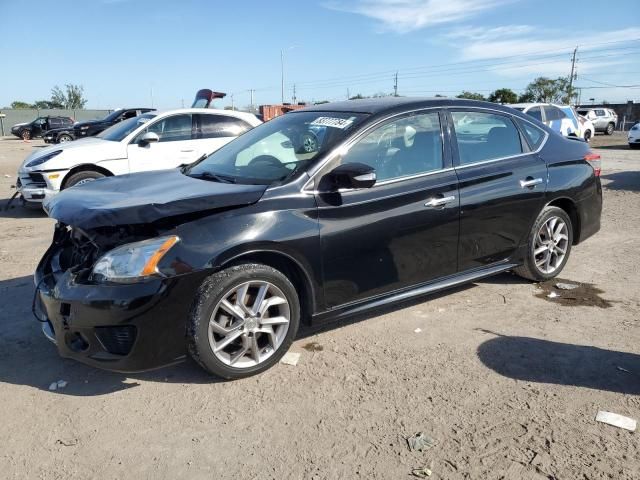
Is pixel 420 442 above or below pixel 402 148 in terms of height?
below

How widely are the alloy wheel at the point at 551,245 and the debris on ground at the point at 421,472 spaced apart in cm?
288

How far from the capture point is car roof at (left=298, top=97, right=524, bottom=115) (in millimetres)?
4059

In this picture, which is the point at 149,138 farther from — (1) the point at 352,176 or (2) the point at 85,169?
(1) the point at 352,176

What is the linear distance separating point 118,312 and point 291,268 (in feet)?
3.61

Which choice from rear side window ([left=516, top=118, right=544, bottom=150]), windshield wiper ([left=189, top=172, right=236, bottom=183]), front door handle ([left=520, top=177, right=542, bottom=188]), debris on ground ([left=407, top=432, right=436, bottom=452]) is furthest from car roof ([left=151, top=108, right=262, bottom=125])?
debris on ground ([left=407, top=432, right=436, bottom=452])

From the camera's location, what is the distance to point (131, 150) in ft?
28.6

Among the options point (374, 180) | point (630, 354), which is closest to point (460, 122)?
point (374, 180)

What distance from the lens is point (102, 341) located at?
3.05 metres

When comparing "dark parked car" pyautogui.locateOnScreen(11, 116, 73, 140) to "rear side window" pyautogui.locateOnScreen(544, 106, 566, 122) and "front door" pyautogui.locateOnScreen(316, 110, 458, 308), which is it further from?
"front door" pyautogui.locateOnScreen(316, 110, 458, 308)

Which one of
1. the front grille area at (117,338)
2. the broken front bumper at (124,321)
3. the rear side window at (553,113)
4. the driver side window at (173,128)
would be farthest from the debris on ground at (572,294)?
the rear side window at (553,113)

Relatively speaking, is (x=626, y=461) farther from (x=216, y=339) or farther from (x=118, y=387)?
(x=118, y=387)

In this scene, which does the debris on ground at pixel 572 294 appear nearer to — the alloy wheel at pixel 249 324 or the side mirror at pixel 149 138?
the alloy wheel at pixel 249 324

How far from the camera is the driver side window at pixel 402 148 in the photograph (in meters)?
3.81

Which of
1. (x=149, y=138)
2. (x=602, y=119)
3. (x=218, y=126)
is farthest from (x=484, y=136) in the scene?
(x=602, y=119)
